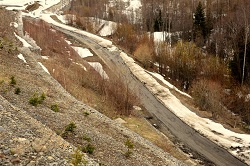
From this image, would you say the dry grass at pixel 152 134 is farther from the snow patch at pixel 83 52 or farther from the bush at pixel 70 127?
the snow patch at pixel 83 52

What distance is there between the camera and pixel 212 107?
120 ft

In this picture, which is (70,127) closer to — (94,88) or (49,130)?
(49,130)

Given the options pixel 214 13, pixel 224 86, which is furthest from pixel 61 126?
pixel 214 13

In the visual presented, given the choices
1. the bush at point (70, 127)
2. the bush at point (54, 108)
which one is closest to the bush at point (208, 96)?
the bush at point (54, 108)

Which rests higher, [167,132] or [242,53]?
[242,53]

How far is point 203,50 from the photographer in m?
60.6

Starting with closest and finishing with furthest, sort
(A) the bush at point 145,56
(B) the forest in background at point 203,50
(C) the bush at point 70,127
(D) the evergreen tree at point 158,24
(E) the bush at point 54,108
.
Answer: (C) the bush at point 70,127 < (E) the bush at point 54,108 < (B) the forest in background at point 203,50 < (A) the bush at point 145,56 < (D) the evergreen tree at point 158,24

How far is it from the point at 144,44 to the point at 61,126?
45334 mm

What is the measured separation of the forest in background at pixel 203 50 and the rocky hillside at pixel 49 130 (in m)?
18.1

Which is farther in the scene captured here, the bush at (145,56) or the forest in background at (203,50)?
the bush at (145,56)

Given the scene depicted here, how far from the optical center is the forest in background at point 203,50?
3988 cm

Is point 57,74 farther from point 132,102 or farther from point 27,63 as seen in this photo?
point 132,102

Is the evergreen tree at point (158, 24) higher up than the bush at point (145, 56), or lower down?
higher up

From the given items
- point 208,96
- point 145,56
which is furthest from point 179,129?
point 145,56
